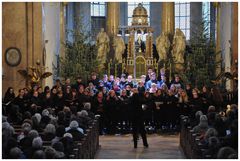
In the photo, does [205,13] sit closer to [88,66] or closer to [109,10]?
[109,10]

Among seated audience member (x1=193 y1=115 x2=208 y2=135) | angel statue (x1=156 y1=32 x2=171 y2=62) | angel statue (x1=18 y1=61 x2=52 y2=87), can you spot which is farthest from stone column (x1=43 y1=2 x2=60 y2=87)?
seated audience member (x1=193 y1=115 x2=208 y2=135)

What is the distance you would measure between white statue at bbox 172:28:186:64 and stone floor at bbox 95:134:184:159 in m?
14.9

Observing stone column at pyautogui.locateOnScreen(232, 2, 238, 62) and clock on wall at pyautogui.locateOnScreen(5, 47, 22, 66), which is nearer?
clock on wall at pyautogui.locateOnScreen(5, 47, 22, 66)

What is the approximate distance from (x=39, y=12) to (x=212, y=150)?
14.0 meters

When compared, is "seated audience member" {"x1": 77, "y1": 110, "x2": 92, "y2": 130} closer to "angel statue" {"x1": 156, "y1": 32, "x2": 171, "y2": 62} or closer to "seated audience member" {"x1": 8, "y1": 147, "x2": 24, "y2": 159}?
"seated audience member" {"x1": 8, "y1": 147, "x2": 24, "y2": 159}

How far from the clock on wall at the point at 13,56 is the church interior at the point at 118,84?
0.11 feet

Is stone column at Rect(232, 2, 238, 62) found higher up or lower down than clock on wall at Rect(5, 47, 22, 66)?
higher up

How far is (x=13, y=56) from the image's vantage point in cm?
2162

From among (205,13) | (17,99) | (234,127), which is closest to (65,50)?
(205,13)

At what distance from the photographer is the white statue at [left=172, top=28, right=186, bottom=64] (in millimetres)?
32688

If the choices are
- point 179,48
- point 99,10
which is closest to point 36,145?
point 179,48

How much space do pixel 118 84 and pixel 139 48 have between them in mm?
8587

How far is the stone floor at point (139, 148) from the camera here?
14188 millimetres

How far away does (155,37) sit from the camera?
36.5 metres
